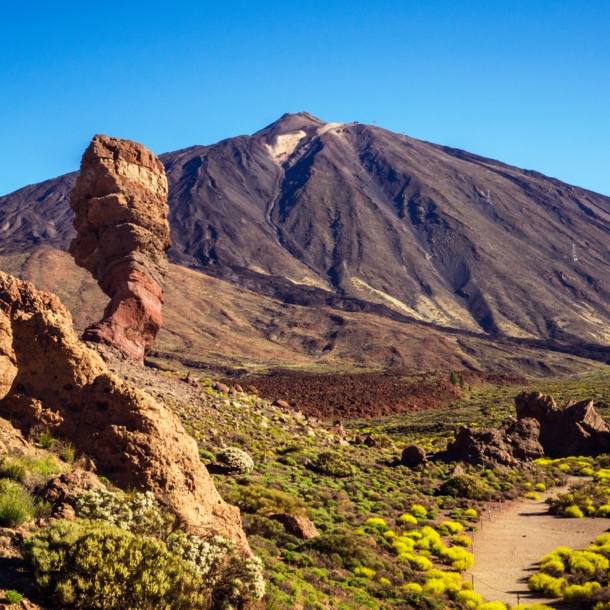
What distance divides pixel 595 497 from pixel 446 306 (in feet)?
412

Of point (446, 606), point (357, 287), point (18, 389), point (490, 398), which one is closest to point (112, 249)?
point (18, 389)

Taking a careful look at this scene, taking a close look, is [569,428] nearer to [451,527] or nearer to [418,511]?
[418,511]

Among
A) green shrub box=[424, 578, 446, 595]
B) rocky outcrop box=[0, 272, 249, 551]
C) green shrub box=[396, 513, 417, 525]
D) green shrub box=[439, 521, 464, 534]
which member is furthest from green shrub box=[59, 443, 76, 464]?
green shrub box=[439, 521, 464, 534]

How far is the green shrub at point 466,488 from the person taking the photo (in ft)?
76.7

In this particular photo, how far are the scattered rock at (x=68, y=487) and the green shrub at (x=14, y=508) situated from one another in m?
0.45

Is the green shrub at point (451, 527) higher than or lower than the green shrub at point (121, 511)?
higher

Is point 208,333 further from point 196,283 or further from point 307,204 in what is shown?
point 307,204

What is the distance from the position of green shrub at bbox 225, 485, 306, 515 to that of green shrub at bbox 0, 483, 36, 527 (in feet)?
27.3

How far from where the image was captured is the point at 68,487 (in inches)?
360

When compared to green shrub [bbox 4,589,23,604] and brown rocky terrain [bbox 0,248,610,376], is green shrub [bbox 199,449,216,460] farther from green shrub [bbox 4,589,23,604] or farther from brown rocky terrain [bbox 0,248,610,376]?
brown rocky terrain [bbox 0,248,610,376]

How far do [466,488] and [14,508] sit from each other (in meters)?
18.9

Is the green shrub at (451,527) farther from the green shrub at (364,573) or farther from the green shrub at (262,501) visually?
the green shrub at (364,573)

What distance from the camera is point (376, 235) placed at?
175 meters

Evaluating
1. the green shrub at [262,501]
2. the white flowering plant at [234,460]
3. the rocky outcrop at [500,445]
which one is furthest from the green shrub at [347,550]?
the rocky outcrop at [500,445]
